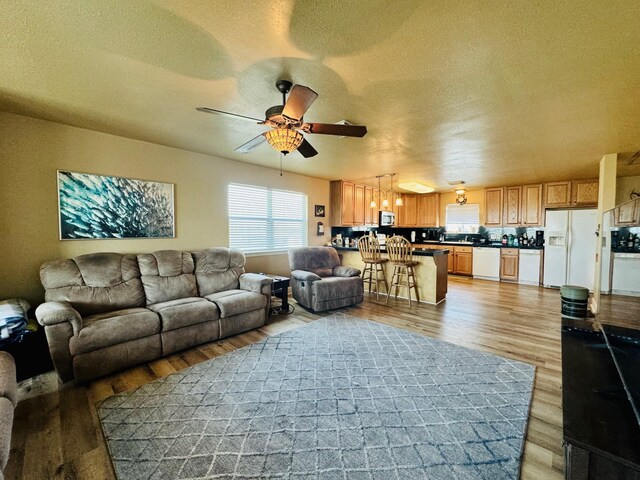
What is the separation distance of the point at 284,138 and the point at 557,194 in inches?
266

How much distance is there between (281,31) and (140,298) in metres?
3.10

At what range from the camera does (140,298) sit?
3.14 metres

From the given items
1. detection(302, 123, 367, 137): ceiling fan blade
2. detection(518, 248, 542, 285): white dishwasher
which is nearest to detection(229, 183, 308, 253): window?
detection(302, 123, 367, 137): ceiling fan blade

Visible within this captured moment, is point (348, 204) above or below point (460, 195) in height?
below

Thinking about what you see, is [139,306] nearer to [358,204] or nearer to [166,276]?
[166,276]

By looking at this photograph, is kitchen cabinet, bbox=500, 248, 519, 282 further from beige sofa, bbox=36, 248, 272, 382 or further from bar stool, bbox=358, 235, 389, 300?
beige sofa, bbox=36, 248, 272, 382

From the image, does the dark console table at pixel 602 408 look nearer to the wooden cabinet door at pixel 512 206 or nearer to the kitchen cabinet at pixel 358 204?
the kitchen cabinet at pixel 358 204

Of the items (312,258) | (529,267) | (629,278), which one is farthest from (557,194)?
(629,278)

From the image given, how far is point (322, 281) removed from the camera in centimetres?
424

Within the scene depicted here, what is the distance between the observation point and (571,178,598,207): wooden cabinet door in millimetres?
5531

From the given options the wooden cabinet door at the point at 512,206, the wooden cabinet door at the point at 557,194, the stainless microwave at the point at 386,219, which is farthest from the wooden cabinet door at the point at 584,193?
the stainless microwave at the point at 386,219

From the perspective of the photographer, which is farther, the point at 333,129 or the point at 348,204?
the point at 348,204

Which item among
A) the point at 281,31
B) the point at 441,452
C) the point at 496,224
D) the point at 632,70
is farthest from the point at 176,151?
the point at 496,224

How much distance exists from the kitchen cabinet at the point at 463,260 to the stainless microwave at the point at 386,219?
1881 millimetres
